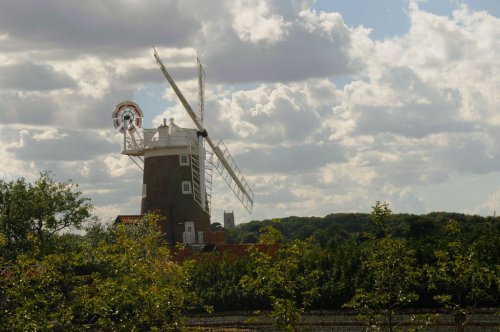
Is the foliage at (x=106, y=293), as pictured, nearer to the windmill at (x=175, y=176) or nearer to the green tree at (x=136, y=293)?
the green tree at (x=136, y=293)

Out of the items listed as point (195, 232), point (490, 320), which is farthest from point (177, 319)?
point (195, 232)

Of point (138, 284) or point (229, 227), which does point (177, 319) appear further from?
point (229, 227)

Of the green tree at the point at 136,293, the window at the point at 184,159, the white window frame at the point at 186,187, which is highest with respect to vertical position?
the window at the point at 184,159

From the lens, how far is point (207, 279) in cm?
5075

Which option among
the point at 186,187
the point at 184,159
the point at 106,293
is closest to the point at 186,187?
the point at 186,187

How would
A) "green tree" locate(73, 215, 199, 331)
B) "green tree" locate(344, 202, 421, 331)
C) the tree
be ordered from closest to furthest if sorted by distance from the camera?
"green tree" locate(344, 202, 421, 331) < "green tree" locate(73, 215, 199, 331) < the tree

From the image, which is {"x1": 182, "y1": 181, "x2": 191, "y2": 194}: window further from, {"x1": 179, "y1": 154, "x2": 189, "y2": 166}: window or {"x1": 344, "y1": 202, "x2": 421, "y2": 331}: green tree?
{"x1": 344, "y1": 202, "x2": 421, "y2": 331}: green tree

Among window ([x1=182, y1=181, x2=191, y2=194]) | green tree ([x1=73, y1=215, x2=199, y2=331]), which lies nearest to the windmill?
window ([x1=182, y1=181, x2=191, y2=194])

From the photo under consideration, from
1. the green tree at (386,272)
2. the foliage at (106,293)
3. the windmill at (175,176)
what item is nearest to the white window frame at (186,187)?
the windmill at (175,176)

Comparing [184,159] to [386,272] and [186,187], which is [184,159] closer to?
[186,187]

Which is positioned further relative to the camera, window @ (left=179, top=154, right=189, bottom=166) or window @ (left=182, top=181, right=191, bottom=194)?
window @ (left=179, top=154, right=189, bottom=166)

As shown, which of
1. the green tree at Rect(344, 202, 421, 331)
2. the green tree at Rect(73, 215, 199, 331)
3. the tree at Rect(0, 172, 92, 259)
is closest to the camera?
the green tree at Rect(344, 202, 421, 331)

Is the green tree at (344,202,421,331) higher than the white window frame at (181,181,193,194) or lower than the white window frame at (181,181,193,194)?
lower

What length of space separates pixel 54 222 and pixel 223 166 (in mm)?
23990
